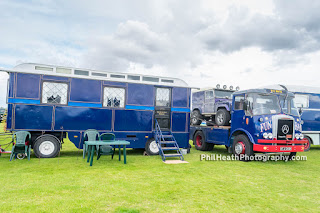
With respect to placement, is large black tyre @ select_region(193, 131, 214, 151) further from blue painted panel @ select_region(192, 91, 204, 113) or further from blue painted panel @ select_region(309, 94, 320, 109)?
blue painted panel @ select_region(309, 94, 320, 109)

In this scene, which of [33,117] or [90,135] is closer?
[33,117]

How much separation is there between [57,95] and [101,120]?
1935 mm

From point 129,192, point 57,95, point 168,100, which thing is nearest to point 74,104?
point 57,95

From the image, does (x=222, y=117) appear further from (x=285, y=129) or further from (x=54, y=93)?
(x=54, y=93)

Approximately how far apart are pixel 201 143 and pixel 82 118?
21.3ft

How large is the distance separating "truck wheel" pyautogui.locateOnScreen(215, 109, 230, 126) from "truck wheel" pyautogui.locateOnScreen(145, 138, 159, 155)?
3549mm

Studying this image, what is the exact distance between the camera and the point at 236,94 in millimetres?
10680

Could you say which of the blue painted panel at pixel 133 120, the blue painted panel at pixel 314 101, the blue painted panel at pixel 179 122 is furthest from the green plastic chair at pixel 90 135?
the blue painted panel at pixel 314 101

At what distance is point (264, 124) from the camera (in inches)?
367

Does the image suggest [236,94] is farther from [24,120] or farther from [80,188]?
[24,120]

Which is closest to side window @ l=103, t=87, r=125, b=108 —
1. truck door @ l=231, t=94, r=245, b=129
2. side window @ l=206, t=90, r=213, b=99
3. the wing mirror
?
truck door @ l=231, t=94, r=245, b=129

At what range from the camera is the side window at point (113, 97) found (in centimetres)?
1018

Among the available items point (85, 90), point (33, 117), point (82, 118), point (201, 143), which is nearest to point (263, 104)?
point (201, 143)

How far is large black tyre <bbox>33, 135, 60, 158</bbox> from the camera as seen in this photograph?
925cm
